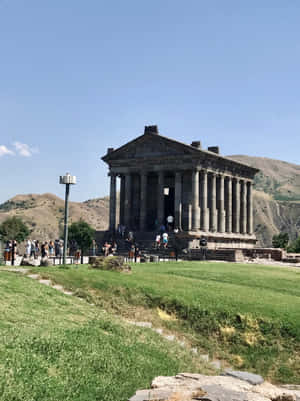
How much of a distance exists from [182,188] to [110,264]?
38784 millimetres

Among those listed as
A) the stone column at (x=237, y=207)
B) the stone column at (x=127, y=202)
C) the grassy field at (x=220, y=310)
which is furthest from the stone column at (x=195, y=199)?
the grassy field at (x=220, y=310)

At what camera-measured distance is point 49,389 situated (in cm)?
996

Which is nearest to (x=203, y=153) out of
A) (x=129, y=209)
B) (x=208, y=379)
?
(x=129, y=209)

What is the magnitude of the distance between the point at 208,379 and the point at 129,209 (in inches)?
2356

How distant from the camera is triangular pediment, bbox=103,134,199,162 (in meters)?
64.4

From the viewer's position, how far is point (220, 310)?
20.9 meters

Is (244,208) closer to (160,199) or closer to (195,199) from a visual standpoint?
(195,199)

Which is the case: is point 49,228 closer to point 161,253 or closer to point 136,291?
point 161,253

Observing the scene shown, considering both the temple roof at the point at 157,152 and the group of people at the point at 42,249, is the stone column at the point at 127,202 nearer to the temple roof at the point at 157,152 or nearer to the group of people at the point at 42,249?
the temple roof at the point at 157,152

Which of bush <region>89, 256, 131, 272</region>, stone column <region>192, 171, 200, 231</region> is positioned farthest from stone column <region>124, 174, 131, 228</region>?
bush <region>89, 256, 131, 272</region>

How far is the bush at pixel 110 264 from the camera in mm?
28578

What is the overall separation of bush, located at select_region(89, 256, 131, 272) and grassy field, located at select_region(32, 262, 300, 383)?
4.58 ft

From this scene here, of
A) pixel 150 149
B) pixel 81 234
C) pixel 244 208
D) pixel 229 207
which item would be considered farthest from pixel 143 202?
pixel 81 234

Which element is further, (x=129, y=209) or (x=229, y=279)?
(x=129, y=209)
